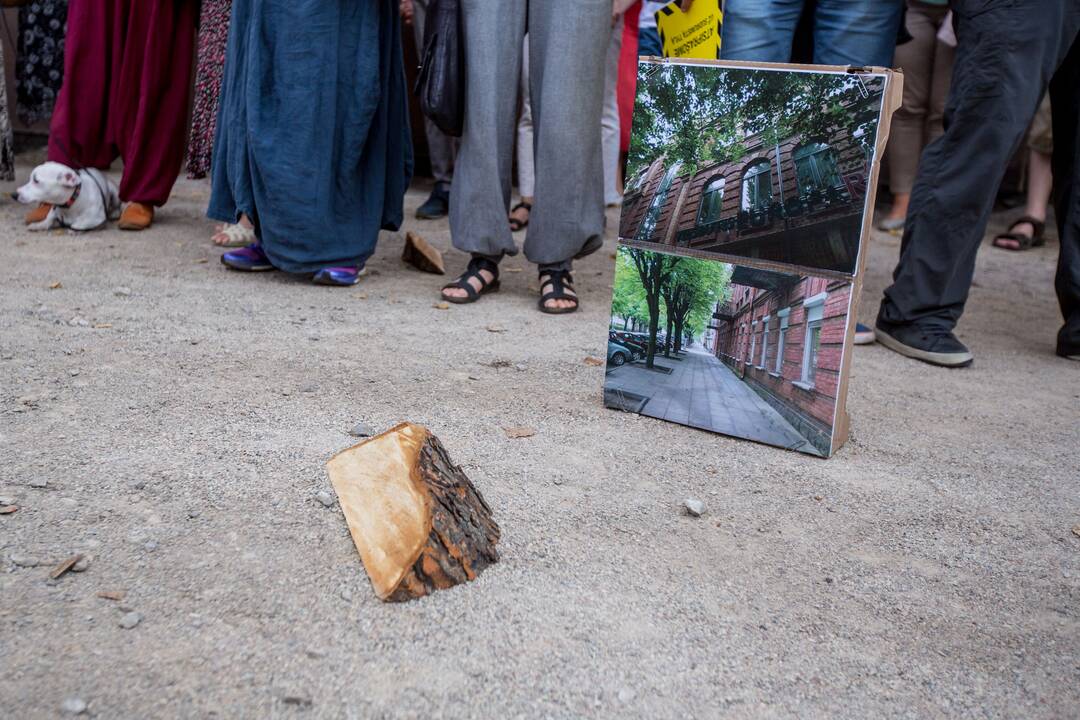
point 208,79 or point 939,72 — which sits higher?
point 939,72

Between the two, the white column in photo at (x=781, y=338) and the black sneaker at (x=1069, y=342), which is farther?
the black sneaker at (x=1069, y=342)

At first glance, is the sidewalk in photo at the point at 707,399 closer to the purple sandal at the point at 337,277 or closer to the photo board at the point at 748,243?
the photo board at the point at 748,243

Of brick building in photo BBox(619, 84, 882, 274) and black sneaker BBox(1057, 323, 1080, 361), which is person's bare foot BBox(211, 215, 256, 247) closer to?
brick building in photo BBox(619, 84, 882, 274)

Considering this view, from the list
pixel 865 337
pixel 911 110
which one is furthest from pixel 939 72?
pixel 865 337

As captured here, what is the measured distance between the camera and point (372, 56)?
3.21 m

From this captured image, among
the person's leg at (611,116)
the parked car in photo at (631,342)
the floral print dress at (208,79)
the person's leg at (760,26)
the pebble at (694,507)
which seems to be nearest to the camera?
the pebble at (694,507)

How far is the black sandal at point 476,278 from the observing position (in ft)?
10.5

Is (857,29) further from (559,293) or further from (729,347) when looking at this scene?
(729,347)

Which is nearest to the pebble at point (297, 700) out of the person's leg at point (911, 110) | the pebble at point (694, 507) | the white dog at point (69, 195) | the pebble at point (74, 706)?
the pebble at point (74, 706)

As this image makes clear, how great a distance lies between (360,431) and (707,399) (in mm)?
743

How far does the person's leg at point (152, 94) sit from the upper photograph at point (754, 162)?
7.95 feet

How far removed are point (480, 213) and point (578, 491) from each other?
1504mm

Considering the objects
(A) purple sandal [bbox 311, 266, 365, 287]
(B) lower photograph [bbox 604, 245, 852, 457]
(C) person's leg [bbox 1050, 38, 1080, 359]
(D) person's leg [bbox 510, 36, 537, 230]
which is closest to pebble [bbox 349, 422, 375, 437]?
(B) lower photograph [bbox 604, 245, 852, 457]

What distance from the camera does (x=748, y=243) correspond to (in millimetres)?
2018
